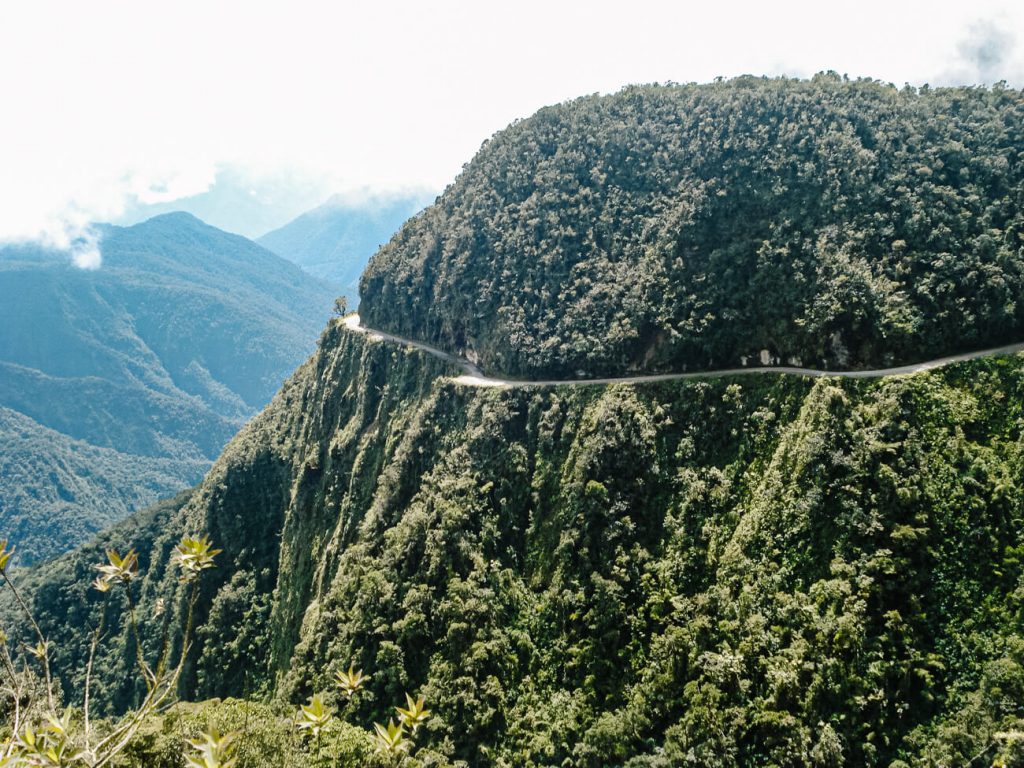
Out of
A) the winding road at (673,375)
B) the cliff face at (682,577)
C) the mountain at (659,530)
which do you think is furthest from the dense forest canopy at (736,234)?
the cliff face at (682,577)

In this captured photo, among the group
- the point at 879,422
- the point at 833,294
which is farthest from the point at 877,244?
the point at 879,422

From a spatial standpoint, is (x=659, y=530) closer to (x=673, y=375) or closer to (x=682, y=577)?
(x=682, y=577)

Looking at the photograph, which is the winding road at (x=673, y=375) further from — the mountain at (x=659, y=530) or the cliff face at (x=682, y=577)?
the cliff face at (x=682, y=577)

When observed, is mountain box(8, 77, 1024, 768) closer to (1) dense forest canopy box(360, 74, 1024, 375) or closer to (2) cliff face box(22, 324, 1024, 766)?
(2) cliff face box(22, 324, 1024, 766)

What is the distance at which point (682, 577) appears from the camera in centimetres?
5053

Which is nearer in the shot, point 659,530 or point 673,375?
point 659,530

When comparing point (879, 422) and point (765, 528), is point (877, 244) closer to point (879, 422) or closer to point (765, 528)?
point (879, 422)

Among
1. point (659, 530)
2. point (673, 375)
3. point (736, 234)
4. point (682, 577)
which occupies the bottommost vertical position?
point (682, 577)

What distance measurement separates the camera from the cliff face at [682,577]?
39000 mm

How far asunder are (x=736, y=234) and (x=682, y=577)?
1320 inches

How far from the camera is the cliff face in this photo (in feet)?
128

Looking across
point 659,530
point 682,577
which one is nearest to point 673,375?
point 659,530

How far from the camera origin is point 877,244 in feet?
184

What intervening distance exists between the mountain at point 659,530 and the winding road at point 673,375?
1.22m
